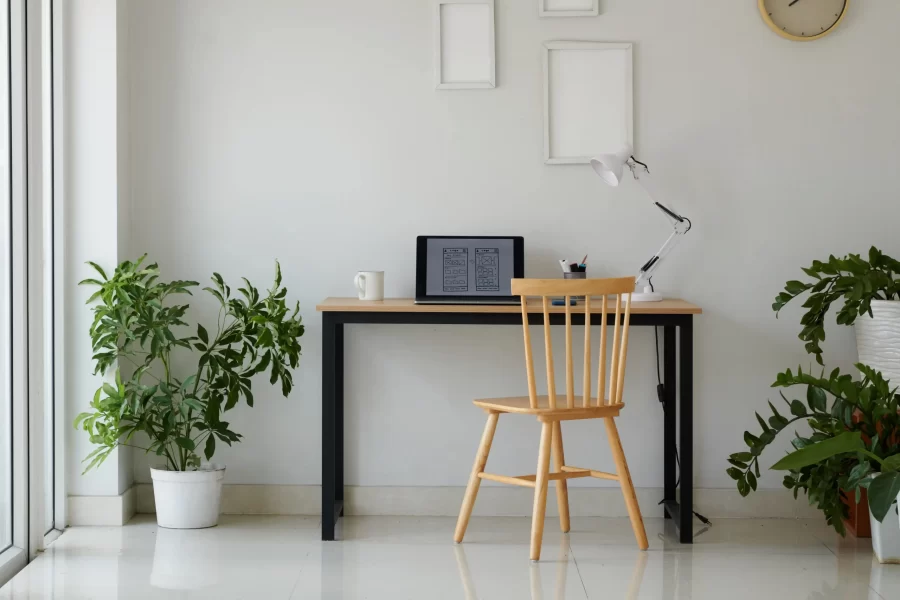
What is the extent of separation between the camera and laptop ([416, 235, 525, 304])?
116 inches

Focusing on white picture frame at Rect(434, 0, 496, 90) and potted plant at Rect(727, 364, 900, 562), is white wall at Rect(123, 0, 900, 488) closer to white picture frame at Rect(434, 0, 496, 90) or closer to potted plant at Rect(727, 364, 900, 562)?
white picture frame at Rect(434, 0, 496, 90)

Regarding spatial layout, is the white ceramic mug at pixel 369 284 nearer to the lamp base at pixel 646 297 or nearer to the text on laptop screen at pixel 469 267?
the text on laptop screen at pixel 469 267

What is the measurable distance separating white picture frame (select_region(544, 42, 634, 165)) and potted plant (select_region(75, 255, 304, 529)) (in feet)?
3.51

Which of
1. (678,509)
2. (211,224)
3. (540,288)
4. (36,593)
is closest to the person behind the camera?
(36,593)

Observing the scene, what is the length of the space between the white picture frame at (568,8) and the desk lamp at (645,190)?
1.63 ft

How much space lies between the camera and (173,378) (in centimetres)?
296

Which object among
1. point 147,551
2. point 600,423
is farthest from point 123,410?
point 600,423

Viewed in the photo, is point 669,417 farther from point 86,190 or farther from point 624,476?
point 86,190

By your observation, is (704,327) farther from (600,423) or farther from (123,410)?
(123,410)

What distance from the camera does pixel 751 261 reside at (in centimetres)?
306

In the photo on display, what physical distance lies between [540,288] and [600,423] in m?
0.83

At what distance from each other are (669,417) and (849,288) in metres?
0.72

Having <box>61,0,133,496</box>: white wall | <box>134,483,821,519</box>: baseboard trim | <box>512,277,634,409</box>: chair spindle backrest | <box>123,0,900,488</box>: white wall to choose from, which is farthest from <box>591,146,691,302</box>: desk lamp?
<box>61,0,133,496</box>: white wall

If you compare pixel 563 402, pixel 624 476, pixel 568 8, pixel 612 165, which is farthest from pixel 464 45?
pixel 624 476
